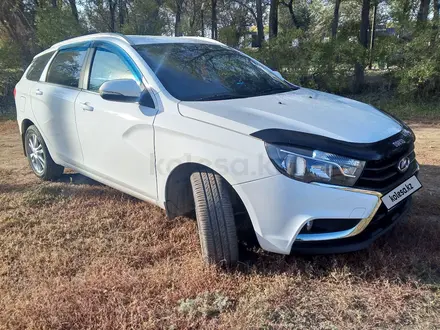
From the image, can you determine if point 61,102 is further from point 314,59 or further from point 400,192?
point 314,59

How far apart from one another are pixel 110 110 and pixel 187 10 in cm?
2484

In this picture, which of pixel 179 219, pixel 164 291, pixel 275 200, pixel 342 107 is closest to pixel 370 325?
pixel 275 200

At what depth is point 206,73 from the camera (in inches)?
133

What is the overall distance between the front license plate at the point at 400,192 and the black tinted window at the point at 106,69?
219 cm

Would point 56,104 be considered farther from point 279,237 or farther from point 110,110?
point 279,237

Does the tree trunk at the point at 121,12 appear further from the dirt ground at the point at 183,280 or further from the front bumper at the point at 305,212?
the front bumper at the point at 305,212

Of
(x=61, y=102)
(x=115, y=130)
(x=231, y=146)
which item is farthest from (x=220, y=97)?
(x=61, y=102)

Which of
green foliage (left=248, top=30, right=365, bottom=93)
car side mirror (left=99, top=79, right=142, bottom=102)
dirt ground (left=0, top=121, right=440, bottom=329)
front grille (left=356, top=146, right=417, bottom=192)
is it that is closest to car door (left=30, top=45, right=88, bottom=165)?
dirt ground (left=0, top=121, right=440, bottom=329)

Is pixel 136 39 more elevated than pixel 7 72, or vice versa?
pixel 136 39

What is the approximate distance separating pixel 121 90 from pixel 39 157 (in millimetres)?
2344

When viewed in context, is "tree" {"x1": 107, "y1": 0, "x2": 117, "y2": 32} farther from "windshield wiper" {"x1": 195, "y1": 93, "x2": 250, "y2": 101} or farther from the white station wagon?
"windshield wiper" {"x1": 195, "y1": 93, "x2": 250, "y2": 101}

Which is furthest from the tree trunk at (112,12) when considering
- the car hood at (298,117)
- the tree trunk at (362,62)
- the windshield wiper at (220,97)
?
the car hood at (298,117)

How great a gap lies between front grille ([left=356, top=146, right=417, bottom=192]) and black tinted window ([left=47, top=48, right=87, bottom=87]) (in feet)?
9.48

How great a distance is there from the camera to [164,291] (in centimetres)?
253
